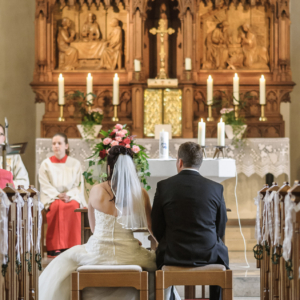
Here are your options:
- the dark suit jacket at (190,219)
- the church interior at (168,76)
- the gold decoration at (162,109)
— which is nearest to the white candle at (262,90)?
the church interior at (168,76)

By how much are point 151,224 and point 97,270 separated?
57cm

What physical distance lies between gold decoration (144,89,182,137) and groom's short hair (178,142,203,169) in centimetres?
405

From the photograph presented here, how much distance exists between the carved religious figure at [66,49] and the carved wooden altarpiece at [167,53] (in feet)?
0.05

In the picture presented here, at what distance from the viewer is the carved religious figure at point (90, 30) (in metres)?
8.08

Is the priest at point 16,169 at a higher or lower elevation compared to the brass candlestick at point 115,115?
lower

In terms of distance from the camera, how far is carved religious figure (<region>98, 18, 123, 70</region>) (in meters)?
8.08

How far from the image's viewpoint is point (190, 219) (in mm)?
3586

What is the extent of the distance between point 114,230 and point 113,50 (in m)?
4.71

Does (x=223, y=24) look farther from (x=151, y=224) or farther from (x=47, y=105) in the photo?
(x=151, y=224)

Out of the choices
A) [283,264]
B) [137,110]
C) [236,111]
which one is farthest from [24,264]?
[236,111]

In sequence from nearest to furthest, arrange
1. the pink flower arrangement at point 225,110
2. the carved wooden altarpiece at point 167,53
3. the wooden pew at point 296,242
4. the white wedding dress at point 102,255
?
the wooden pew at point 296,242, the white wedding dress at point 102,255, the pink flower arrangement at point 225,110, the carved wooden altarpiece at point 167,53

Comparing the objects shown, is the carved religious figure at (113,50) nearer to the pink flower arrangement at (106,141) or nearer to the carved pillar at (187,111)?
the carved pillar at (187,111)

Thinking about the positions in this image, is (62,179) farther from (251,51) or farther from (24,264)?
Result: (251,51)

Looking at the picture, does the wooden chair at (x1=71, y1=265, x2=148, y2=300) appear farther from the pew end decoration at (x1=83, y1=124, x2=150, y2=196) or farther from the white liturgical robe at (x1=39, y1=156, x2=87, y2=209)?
the white liturgical robe at (x1=39, y1=156, x2=87, y2=209)
